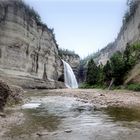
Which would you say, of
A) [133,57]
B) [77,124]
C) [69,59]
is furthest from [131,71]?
[69,59]

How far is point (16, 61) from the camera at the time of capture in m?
52.9

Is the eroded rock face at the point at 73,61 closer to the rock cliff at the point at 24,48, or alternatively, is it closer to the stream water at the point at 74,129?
the rock cliff at the point at 24,48

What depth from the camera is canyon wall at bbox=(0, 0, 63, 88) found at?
50.6 m

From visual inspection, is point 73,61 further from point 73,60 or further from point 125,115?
point 125,115

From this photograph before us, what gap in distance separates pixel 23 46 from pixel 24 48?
735mm

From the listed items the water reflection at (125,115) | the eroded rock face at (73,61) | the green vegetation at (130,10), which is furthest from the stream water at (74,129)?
the eroded rock face at (73,61)

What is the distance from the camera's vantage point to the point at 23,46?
5541 cm

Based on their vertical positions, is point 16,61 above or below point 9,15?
below

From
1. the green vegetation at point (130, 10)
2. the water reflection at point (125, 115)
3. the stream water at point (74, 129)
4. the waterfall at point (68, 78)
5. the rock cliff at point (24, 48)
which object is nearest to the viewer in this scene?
the stream water at point (74, 129)

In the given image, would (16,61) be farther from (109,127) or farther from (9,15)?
(109,127)

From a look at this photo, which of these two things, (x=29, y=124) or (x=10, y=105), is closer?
(x=29, y=124)

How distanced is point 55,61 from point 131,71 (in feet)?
117

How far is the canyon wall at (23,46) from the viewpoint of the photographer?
50588mm

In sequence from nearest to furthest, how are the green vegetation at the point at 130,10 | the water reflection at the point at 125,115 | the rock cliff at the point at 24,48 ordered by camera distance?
1. the water reflection at the point at 125,115
2. the rock cliff at the point at 24,48
3. the green vegetation at the point at 130,10
